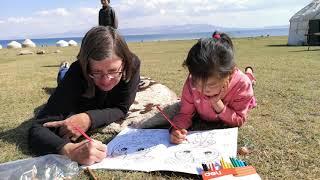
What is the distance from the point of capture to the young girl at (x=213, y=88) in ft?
11.1

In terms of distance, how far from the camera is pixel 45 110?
4.03 m

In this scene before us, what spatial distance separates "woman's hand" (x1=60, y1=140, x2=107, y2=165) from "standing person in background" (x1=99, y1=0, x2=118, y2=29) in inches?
302

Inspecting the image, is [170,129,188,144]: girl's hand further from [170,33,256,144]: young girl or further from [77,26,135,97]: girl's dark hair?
[77,26,135,97]: girl's dark hair

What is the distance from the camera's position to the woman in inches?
136

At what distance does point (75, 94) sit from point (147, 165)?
4.16 ft

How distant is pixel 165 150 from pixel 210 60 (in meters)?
0.86

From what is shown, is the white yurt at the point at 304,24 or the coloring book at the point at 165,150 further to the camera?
the white yurt at the point at 304,24

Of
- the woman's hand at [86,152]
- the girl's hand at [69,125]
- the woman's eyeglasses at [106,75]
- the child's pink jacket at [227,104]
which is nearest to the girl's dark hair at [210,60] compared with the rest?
the child's pink jacket at [227,104]

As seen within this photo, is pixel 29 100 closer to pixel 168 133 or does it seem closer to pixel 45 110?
pixel 45 110

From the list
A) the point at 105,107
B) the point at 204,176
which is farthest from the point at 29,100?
the point at 204,176

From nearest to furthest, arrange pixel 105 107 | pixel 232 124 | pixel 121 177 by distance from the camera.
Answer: pixel 121 177, pixel 232 124, pixel 105 107

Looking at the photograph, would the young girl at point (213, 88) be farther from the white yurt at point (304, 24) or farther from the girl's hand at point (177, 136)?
the white yurt at point (304, 24)

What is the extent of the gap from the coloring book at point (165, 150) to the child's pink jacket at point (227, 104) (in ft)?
0.64

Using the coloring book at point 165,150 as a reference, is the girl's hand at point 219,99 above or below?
above
